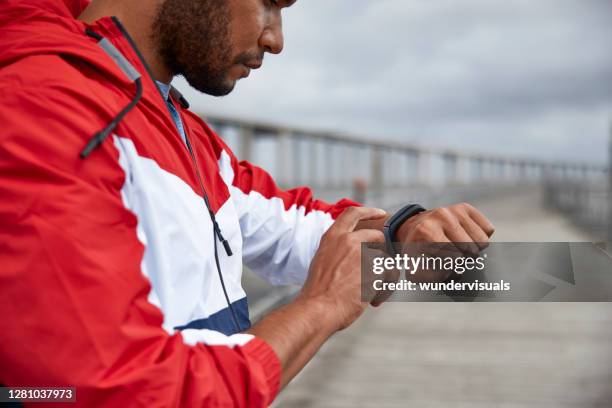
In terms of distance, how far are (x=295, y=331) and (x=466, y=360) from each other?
397cm

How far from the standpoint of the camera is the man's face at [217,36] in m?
1.76

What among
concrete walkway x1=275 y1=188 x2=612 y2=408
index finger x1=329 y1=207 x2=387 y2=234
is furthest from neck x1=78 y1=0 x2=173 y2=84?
concrete walkway x1=275 y1=188 x2=612 y2=408

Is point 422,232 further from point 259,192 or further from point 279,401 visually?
point 279,401

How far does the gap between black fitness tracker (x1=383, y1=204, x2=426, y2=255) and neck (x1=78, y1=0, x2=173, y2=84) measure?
29.0 inches

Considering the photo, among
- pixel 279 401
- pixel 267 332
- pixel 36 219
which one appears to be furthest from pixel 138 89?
pixel 279 401

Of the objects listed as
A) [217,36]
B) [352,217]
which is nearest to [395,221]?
[352,217]

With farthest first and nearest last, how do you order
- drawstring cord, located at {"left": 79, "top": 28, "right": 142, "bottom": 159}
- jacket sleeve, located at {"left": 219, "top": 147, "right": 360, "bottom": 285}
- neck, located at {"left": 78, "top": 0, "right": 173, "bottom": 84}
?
jacket sleeve, located at {"left": 219, "top": 147, "right": 360, "bottom": 285}, neck, located at {"left": 78, "top": 0, "right": 173, "bottom": 84}, drawstring cord, located at {"left": 79, "top": 28, "right": 142, "bottom": 159}

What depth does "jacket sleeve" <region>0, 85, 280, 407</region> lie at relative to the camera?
109 cm

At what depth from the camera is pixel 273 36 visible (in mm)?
1812

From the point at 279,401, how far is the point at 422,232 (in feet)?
8.94

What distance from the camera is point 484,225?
5.62ft

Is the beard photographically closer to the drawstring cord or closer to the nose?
the nose

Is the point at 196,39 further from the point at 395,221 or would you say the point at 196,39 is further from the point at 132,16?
the point at 395,221

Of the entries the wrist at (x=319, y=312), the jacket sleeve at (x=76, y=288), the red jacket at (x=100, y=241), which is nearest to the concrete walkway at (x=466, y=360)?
the wrist at (x=319, y=312)
